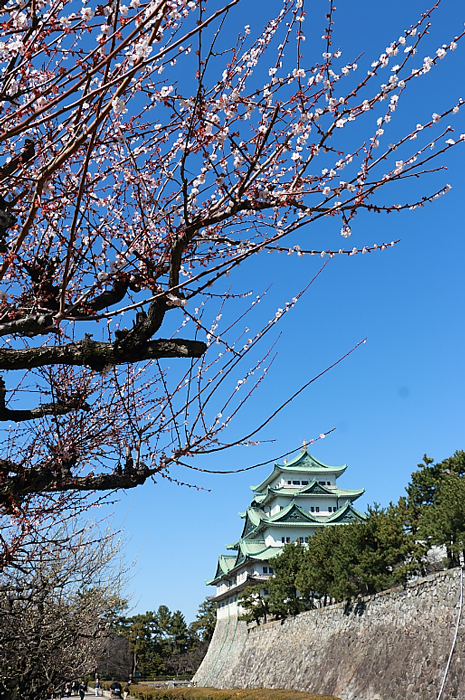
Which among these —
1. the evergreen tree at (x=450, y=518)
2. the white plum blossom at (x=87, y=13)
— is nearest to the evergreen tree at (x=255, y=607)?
the evergreen tree at (x=450, y=518)

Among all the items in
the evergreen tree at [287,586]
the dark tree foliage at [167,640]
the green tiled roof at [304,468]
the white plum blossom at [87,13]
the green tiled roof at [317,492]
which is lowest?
the dark tree foliage at [167,640]

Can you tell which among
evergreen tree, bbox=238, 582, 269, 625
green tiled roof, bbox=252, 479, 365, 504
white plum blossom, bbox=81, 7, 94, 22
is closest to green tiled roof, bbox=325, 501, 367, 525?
green tiled roof, bbox=252, 479, 365, 504

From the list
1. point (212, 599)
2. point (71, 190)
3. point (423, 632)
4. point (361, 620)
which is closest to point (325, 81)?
point (71, 190)

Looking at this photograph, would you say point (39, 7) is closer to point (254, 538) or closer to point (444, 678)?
point (444, 678)

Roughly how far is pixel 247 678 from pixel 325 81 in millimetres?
27508

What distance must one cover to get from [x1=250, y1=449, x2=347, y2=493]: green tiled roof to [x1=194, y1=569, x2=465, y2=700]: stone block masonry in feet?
48.1

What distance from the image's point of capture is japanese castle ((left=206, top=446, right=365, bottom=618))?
1280 inches

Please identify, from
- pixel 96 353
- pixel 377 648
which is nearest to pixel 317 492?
pixel 377 648

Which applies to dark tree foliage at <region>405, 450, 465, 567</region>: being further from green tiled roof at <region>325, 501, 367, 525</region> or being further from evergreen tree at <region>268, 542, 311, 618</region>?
green tiled roof at <region>325, 501, 367, 525</region>

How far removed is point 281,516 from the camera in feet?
109

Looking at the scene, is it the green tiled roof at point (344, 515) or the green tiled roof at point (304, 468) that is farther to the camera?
the green tiled roof at point (304, 468)

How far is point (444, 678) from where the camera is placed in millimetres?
11750

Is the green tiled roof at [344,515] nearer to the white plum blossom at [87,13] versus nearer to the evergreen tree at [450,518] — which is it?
the evergreen tree at [450,518]

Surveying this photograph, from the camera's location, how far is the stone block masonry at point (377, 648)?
1253 cm
